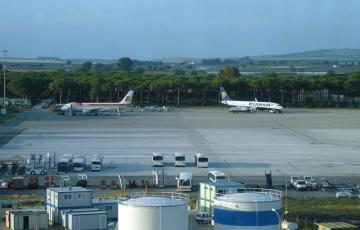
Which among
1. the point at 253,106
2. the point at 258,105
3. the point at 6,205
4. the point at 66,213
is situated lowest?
the point at 6,205

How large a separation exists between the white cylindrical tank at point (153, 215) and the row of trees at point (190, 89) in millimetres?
68050

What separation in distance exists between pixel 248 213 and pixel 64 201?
7.14 meters

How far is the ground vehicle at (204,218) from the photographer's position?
2388cm

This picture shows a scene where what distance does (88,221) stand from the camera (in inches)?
889

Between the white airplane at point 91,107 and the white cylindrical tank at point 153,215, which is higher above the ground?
the white airplane at point 91,107

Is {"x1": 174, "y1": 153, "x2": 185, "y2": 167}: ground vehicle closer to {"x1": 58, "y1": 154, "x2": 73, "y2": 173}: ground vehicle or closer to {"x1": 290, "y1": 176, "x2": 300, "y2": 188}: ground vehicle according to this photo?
{"x1": 58, "y1": 154, "x2": 73, "y2": 173}: ground vehicle

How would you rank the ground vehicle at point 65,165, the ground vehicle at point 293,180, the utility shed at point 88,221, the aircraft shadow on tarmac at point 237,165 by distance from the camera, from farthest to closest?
the aircraft shadow on tarmac at point 237,165
the ground vehicle at point 65,165
the ground vehicle at point 293,180
the utility shed at point 88,221

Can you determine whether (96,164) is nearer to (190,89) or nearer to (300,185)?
(300,185)

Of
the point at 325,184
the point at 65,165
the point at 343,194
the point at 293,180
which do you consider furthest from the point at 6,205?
the point at 325,184

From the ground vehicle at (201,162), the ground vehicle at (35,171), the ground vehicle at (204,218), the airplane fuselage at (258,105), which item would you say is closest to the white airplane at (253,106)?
the airplane fuselage at (258,105)

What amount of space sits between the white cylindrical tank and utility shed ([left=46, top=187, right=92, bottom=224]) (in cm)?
554

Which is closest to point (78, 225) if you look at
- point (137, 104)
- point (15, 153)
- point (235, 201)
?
point (235, 201)

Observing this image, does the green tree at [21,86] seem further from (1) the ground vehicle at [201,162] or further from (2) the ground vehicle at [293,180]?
(2) the ground vehicle at [293,180]

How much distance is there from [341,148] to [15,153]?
18.0 metres
